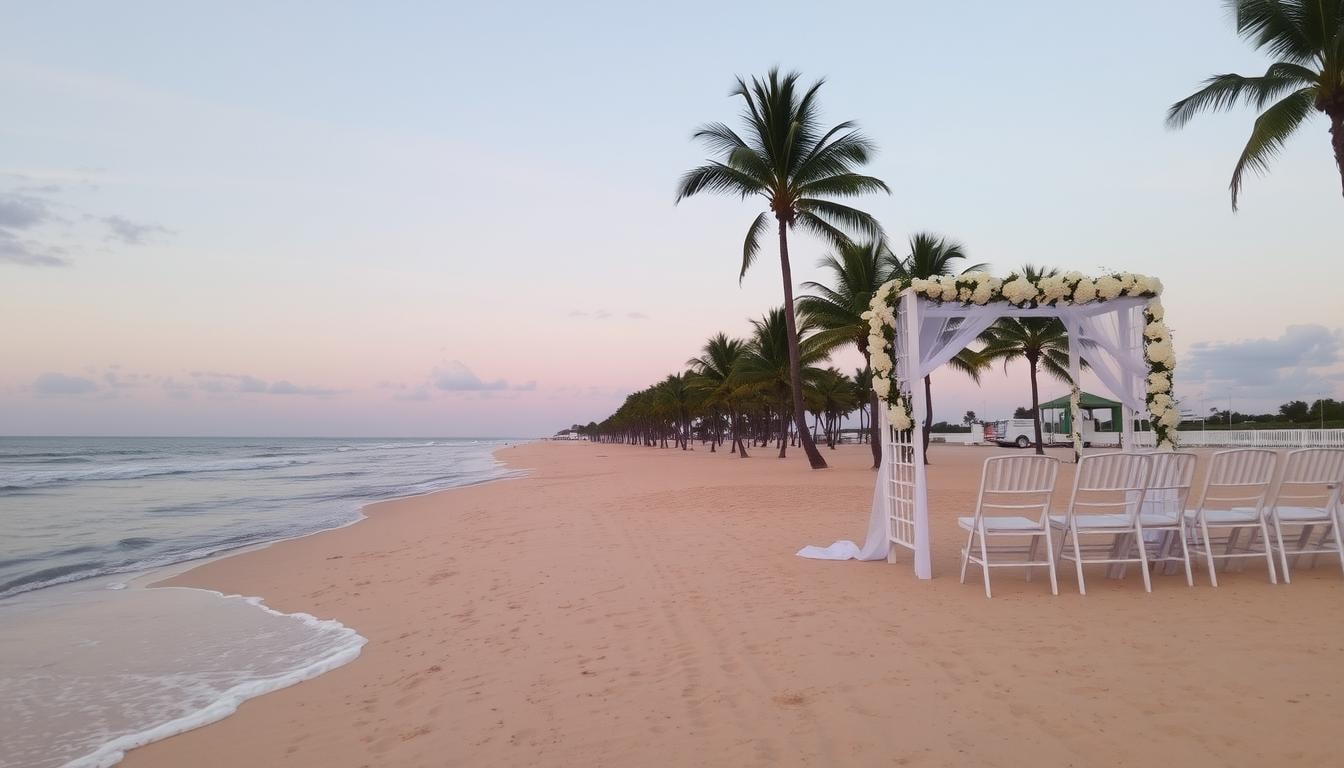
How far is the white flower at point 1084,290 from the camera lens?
24.8 feet

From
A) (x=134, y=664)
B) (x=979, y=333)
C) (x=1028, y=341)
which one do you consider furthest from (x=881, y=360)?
(x=1028, y=341)

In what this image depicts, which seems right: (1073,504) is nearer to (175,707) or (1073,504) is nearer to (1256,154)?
(175,707)

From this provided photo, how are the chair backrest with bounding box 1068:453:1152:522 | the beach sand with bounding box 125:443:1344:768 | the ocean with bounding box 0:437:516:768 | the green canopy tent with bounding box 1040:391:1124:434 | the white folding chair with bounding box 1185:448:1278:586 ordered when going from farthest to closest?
the green canopy tent with bounding box 1040:391:1124:434 < the white folding chair with bounding box 1185:448:1278:586 < the chair backrest with bounding box 1068:453:1152:522 < the ocean with bounding box 0:437:516:768 < the beach sand with bounding box 125:443:1344:768

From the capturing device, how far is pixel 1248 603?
5.61 m

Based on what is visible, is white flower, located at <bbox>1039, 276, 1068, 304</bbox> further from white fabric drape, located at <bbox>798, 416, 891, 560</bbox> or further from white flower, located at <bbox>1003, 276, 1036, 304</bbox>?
white fabric drape, located at <bbox>798, 416, 891, 560</bbox>

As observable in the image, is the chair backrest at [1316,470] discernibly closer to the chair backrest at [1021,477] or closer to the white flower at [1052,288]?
the chair backrest at [1021,477]

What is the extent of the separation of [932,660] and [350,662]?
3985 millimetres

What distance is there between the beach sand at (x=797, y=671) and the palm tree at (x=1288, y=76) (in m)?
9.31

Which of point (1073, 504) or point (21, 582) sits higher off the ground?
point (1073, 504)

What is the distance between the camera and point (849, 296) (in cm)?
2450

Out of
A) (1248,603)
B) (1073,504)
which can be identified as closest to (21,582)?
(1073,504)

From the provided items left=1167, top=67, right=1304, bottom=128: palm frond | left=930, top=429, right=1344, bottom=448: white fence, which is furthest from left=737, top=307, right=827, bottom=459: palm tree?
left=1167, top=67, right=1304, bottom=128: palm frond

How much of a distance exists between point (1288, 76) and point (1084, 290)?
8950 mm

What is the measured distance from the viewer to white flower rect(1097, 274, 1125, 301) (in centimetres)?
759
